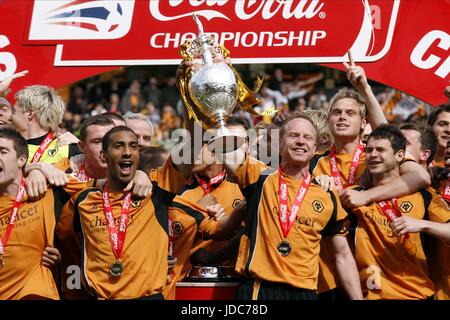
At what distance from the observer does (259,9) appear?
8156mm

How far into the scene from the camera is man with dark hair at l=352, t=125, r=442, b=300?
5.64m

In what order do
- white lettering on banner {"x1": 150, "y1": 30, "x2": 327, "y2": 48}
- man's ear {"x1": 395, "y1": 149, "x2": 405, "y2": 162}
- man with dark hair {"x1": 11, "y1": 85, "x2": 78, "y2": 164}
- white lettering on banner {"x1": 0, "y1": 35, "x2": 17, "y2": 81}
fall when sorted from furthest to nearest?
white lettering on banner {"x1": 0, "y1": 35, "x2": 17, "y2": 81}, white lettering on banner {"x1": 150, "y1": 30, "x2": 327, "y2": 48}, man with dark hair {"x1": 11, "y1": 85, "x2": 78, "y2": 164}, man's ear {"x1": 395, "y1": 149, "x2": 405, "y2": 162}

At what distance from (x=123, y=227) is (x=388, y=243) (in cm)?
171

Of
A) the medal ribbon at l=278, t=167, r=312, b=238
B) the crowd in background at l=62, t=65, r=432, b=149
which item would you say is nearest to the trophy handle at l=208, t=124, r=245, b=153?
the medal ribbon at l=278, t=167, r=312, b=238

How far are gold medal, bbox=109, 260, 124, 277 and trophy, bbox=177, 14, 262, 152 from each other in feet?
3.05

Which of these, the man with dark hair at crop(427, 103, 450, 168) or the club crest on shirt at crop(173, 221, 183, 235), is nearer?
the club crest on shirt at crop(173, 221, 183, 235)

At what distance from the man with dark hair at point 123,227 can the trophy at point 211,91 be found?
388 millimetres

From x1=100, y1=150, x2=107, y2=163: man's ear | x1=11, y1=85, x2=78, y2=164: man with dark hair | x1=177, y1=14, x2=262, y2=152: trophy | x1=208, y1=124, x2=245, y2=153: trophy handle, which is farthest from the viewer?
x1=11, y1=85, x2=78, y2=164: man with dark hair

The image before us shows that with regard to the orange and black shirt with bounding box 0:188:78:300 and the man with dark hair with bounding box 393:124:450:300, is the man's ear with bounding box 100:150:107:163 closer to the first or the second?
the orange and black shirt with bounding box 0:188:78:300

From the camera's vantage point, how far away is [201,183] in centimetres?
620

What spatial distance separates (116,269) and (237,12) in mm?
3551
